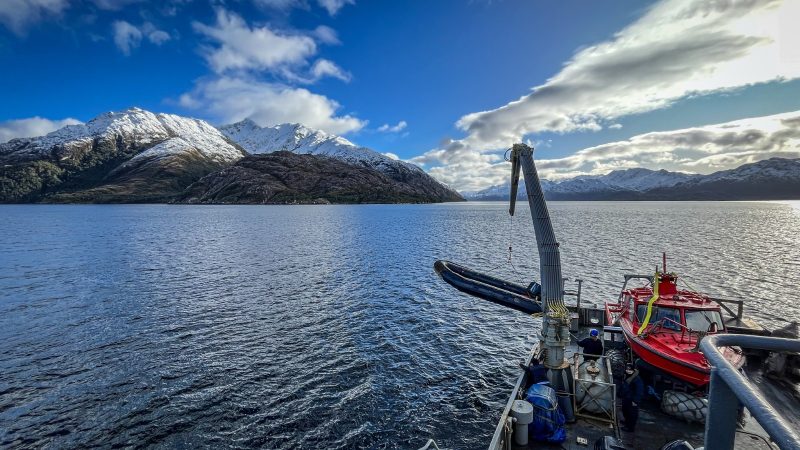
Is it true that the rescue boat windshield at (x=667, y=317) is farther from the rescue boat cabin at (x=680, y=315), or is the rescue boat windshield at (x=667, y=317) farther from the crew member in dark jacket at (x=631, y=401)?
the crew member in dark jacket at (x=631, y=401)

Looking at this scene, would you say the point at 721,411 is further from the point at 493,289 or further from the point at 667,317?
the point at 493,289

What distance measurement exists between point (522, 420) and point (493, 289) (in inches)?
537

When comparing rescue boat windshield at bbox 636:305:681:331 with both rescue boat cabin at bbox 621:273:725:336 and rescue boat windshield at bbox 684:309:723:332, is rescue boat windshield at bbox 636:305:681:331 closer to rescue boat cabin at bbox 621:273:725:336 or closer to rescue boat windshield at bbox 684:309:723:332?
rescue boat cabin at bbox 621:273:725:336

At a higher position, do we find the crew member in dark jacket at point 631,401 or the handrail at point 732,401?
the handrail at point 732,401

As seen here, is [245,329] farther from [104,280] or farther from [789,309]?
[789,309]

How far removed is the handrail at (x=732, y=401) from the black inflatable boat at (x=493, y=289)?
2294cm

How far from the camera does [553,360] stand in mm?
17875

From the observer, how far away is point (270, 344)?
28312mm

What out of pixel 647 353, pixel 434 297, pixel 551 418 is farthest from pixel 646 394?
pixel 434 297

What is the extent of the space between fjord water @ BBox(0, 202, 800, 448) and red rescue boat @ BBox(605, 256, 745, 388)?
7.91 metres

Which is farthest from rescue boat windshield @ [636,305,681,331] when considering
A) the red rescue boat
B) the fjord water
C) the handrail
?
the handrail

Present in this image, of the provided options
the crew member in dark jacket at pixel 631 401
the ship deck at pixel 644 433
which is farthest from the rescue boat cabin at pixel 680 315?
the ship deck at pixel 644 433

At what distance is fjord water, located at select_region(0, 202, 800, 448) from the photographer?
19.4 meters

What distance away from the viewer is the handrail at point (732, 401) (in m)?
2.01
